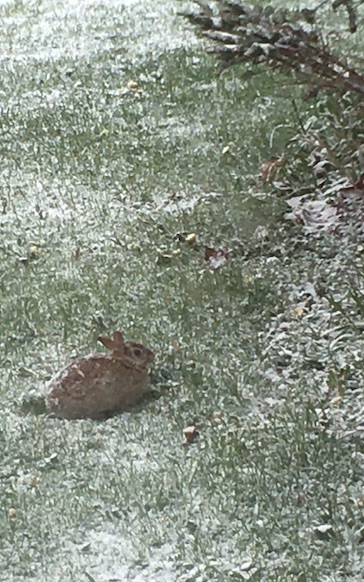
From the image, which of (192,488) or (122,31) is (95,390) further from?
(122,31)

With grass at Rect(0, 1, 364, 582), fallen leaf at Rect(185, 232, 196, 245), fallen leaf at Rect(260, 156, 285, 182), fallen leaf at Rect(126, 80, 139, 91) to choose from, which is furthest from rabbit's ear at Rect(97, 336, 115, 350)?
fallen leaf at Rect(126, 80, 139, 91)

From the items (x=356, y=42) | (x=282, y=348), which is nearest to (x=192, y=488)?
(x=282, y=348)

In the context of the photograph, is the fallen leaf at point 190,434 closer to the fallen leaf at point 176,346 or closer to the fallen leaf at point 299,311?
the fallen leaf at point 176,346

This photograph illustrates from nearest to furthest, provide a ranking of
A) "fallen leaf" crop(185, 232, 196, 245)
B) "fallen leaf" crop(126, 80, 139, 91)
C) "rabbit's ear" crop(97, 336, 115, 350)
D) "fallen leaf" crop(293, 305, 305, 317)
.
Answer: "rabbit's ear" crop(97, 336, 115, 350) < "fallen leaf" crop(293, 305, 305, 317) < "fallen leaf" crop(185, 232, 196, 245) < "fallen leaf" crop(126, 80, 139, 91)

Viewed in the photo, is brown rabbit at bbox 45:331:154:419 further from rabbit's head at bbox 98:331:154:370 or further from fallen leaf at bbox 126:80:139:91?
fallen leaf at bbox 126:80:139:91

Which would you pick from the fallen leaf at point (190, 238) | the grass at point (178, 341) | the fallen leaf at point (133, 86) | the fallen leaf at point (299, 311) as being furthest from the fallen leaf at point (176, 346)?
the fallen leaf at point (133, 86)

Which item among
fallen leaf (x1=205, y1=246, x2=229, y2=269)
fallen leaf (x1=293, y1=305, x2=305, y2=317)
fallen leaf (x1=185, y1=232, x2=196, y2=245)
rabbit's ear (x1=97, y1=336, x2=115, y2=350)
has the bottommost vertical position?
fallen leaf (x1=185, y1=232, x2=196, y2=245)

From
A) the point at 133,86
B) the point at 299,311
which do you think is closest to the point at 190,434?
the point at 299,311

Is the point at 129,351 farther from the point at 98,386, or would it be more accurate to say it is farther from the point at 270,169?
the point at 270,169
